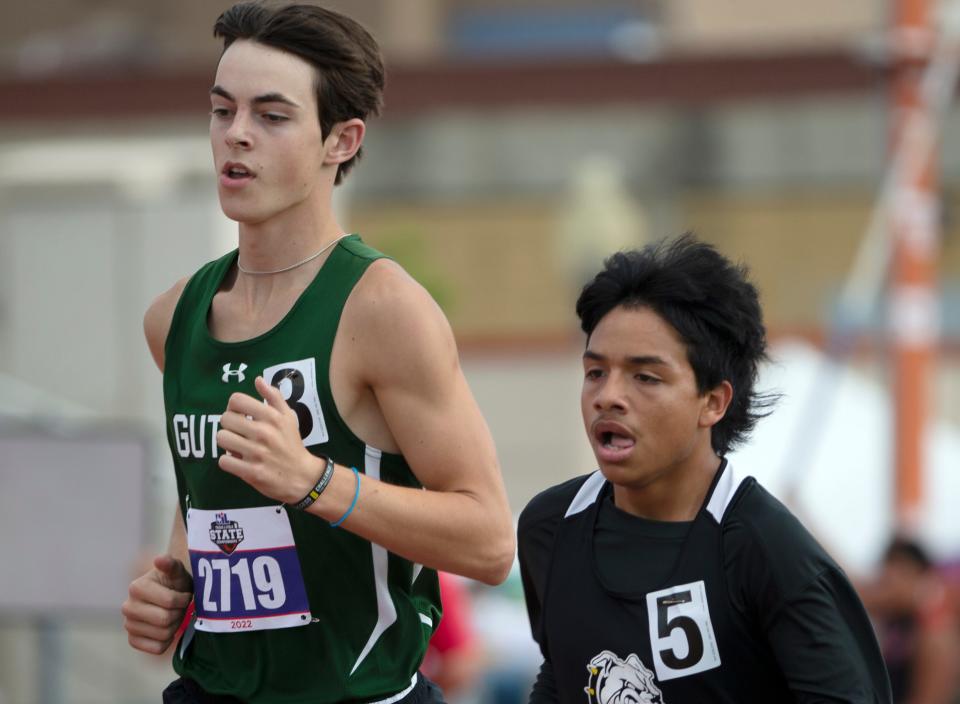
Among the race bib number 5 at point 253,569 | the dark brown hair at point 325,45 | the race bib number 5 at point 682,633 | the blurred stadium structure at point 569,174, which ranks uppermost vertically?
the blurred stadium structure at point 569,174

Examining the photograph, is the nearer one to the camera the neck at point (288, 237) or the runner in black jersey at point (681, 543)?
the runner in black jersey at point (681, 543)

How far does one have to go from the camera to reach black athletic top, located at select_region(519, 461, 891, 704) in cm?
299

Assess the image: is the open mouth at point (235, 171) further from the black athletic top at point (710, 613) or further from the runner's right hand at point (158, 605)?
the black athletic top at point (710, 613)

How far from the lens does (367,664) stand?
3.03 meters

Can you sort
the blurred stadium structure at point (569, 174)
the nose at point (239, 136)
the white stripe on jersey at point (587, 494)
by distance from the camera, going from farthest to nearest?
the blurred stadium structure at point (569, 174) → the white stripe on jersey at point (587, 494) → the nose at point (239, 136)

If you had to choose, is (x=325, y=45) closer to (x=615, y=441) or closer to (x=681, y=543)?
(x=615, y=441)

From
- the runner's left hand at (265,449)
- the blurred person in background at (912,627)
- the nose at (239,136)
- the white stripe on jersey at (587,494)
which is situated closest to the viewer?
the runner's left hand at (265,449)

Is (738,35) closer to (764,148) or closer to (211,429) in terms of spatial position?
(764,148)

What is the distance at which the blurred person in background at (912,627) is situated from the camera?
8.26m

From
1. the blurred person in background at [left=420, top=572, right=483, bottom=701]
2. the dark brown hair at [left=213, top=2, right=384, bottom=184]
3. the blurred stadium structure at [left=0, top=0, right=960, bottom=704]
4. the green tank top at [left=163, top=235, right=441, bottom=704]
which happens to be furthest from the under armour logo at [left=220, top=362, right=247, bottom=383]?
the blurred stadium structure at [left=0, top=0, right=960, bottom=704]

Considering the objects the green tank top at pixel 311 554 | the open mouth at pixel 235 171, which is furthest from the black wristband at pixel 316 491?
the open mouth at pixel 235 171

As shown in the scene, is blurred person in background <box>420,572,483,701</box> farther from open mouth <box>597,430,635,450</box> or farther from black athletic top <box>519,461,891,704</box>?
open mouth <box>597,430,635,450</box>

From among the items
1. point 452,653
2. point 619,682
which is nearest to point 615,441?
point 619,682

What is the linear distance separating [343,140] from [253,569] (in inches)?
30.9
